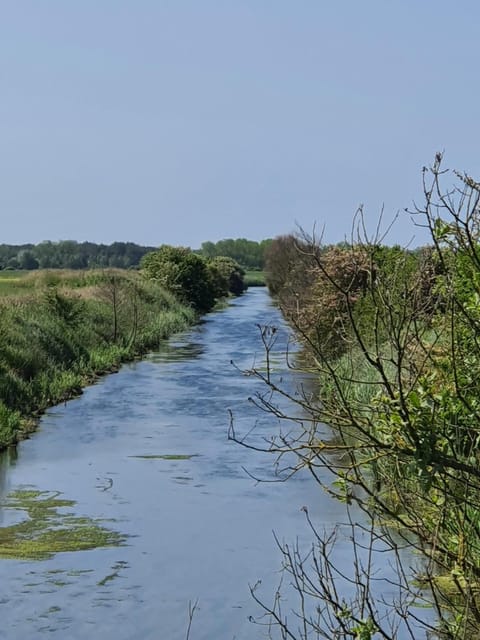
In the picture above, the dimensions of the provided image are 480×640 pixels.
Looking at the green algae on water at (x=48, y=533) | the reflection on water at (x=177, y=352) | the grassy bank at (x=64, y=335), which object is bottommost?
the reflection on water at (x=177, y=352)

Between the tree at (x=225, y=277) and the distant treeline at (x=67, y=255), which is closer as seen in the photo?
the tree at (x=225, y=277)

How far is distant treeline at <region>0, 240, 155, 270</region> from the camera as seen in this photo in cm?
8928

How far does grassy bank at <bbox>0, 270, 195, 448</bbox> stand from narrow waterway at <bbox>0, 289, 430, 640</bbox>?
0.66 meters

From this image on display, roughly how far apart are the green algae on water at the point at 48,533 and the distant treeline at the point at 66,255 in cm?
7231

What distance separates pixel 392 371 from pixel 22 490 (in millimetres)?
6003

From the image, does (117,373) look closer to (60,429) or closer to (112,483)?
(60,429)

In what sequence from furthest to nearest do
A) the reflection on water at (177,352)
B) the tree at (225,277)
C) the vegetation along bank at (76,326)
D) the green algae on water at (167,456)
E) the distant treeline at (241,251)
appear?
the distant treeline at (241,251)
the tree at (225,277)
the reflection on water at (177,352)
the vegetation along bank at (76,326)
the green algae on water at (167,456)

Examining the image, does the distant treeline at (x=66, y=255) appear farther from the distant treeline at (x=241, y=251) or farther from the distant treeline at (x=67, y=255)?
the distant treeline at (x=241, y=251)

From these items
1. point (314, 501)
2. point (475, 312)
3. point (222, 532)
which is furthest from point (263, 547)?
point (475, 312)

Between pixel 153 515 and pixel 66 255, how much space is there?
79.6 meters

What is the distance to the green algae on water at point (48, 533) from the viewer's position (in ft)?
39.9

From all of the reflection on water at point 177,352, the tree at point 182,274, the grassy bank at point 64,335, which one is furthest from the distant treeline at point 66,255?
the reflection on water at point 177,352

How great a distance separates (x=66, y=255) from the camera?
3610 inches

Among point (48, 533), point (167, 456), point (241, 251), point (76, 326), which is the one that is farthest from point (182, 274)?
point (241, 251)
